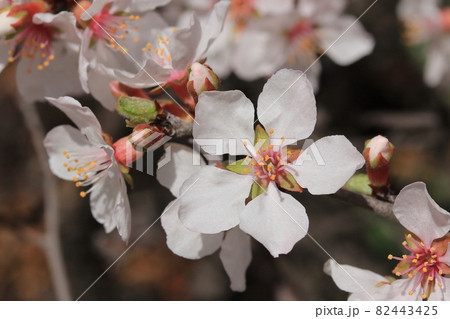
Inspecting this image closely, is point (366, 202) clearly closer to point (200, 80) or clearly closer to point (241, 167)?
point (241, 167)

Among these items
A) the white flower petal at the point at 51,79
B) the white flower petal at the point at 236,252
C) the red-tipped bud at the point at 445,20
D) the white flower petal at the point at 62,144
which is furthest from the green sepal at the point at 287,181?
the red-tipped bud at the point at 445,20

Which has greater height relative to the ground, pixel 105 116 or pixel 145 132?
pixel 145 132

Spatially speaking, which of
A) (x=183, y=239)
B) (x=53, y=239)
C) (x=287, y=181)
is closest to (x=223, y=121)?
(x=287, y=181)

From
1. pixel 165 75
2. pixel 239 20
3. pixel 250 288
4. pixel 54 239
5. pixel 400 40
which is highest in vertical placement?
pixel 165 75

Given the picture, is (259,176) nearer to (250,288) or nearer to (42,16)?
(42,16)

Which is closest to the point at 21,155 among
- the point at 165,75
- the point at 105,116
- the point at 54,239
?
the point at 105,116

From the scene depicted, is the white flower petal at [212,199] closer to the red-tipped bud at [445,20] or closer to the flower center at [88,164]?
the flower center at [88,164]

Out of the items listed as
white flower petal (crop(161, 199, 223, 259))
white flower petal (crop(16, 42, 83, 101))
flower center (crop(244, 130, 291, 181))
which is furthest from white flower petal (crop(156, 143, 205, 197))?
white flower petal (crop(16, 42, 83, 101))
